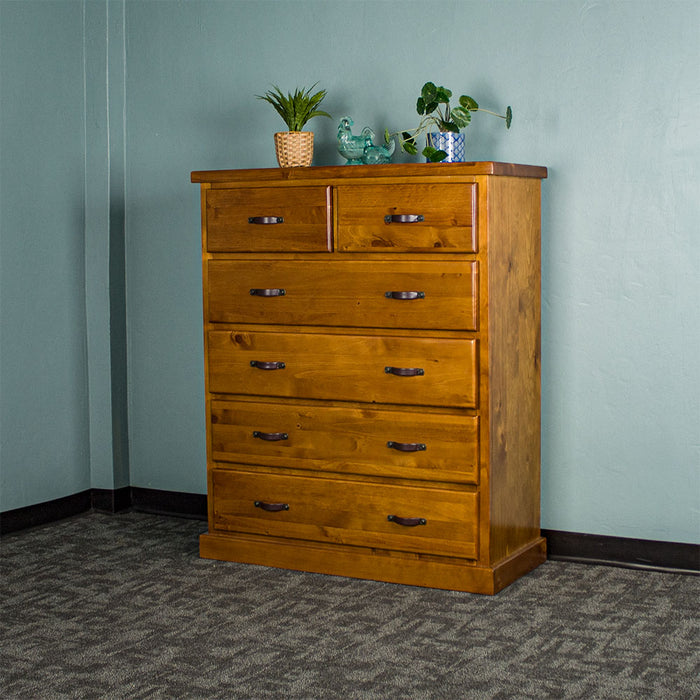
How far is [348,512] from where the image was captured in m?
3.40

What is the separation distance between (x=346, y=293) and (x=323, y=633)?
1068 millimetres

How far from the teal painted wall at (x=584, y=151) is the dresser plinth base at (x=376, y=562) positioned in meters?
0.44

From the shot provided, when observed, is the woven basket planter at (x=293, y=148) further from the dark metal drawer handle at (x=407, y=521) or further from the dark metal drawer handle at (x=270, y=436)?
the dark metal drawer handle at (x=407, y=521)

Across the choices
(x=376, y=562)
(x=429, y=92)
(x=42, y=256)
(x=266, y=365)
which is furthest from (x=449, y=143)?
(x=42, y=256)

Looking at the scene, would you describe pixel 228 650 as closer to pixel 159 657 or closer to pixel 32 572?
pixel 159 657

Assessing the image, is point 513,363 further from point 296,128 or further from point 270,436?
point 296,128

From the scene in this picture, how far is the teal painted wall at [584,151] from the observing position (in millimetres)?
3359

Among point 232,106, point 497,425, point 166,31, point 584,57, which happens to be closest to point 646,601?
point 497,425

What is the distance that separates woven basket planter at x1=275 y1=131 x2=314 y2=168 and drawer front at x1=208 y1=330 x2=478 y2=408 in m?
0.60

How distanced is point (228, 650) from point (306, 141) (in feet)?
5.68

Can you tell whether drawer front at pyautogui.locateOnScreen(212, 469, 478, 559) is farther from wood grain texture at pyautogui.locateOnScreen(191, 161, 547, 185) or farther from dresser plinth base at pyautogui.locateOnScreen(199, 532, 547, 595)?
wood grain texture at pyautogui.locateOnScreen(191, 161, 547, 185)

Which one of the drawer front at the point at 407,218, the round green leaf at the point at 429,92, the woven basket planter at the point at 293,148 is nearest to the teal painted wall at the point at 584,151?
the round green leaf at the point at 429,92

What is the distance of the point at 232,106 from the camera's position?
4.08 m

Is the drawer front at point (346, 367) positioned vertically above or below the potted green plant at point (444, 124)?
below
